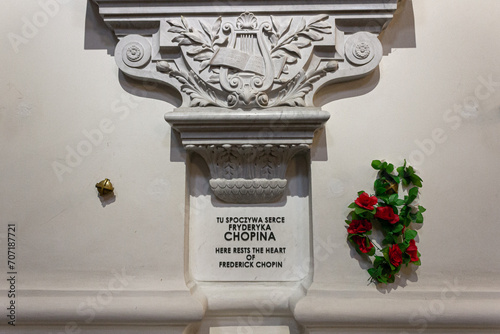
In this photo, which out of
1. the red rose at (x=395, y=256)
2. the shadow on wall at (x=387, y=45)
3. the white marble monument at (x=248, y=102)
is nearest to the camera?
the red rose at (x=395, y=256)

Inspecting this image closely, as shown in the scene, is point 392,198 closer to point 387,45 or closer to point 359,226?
point 359,226

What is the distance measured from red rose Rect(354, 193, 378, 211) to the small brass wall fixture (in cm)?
120

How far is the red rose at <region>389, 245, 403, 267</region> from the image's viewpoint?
162 cm

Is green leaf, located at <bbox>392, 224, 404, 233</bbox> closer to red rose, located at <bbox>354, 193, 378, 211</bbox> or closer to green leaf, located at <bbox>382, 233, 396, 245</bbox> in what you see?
green leaf, located at <bbox>382, 233, 396, 245</bbox>

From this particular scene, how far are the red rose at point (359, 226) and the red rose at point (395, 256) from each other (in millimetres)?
139

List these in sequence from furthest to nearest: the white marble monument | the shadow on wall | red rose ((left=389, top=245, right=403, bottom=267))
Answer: the shadow on wall < the white marble monument < red rose ((left=389, top=245, right=403, bottom=267))

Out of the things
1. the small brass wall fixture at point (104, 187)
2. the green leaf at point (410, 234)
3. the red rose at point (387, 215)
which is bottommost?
the green leaf at point (410, 234)

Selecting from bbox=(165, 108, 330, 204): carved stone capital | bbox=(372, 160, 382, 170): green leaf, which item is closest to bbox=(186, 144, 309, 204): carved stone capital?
bbox=(165, 108, 330, 204): carved stone capital

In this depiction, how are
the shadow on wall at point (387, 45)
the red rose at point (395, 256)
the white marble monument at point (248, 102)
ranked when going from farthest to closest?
the shadow on wall at point (387, 45) < the white marble monument at point (248, 102) < the red rose at point (395, 256)

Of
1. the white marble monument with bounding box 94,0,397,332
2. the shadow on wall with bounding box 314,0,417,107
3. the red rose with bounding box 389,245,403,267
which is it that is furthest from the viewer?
the shadow on wall with bounding box 314,0,417,107

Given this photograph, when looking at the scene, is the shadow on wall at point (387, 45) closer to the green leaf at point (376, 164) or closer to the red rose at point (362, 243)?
the green leaf at point (376, 164)

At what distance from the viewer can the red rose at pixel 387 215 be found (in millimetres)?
1659

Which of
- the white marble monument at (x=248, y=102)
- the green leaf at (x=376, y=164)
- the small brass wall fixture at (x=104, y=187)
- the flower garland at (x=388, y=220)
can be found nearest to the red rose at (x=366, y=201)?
the flower garland at (x=388, y=220)

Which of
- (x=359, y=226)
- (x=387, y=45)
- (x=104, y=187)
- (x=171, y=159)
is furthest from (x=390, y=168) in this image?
(x=104, y=187)
